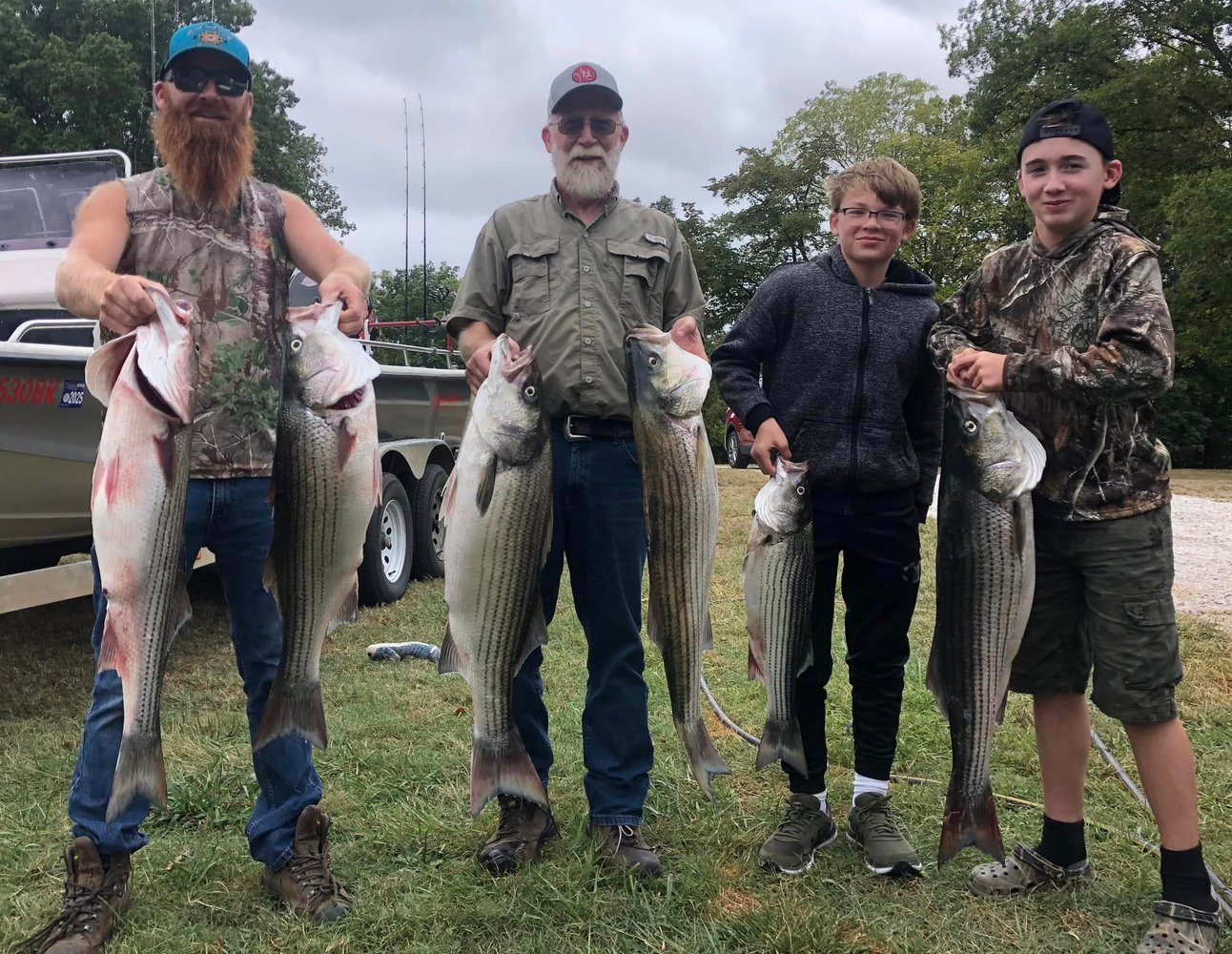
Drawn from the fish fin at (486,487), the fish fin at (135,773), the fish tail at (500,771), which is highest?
the fish fin at (486,487)

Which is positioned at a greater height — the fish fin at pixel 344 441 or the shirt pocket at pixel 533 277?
the shirt pocket at pixel 533 277

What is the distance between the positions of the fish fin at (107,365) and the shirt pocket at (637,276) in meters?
1.52

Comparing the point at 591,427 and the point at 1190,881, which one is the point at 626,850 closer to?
the point at 591,427

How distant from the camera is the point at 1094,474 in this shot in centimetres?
283

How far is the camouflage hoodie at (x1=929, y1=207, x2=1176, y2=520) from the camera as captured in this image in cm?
261

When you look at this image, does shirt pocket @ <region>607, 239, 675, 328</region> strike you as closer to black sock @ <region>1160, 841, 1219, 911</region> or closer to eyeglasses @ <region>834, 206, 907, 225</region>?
eyeglasses @ <region>834, 206, 907, 225</region>

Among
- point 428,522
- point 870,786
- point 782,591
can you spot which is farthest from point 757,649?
point 428,522

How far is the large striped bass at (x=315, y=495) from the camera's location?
2654 mm

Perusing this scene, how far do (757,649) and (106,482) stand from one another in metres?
2.04

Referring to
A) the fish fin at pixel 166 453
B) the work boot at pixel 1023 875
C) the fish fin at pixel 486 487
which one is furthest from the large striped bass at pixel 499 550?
the work boot at pixel 1023 875

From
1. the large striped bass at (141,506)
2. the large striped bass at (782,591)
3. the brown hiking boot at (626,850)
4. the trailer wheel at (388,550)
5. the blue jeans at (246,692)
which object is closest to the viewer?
the large striped bass at (141,506)

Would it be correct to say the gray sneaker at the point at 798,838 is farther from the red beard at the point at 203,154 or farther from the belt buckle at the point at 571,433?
the red beard at the point at 203,154

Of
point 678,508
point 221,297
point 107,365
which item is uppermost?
point 221,297

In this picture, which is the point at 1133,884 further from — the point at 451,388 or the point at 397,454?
the point at 451,388
